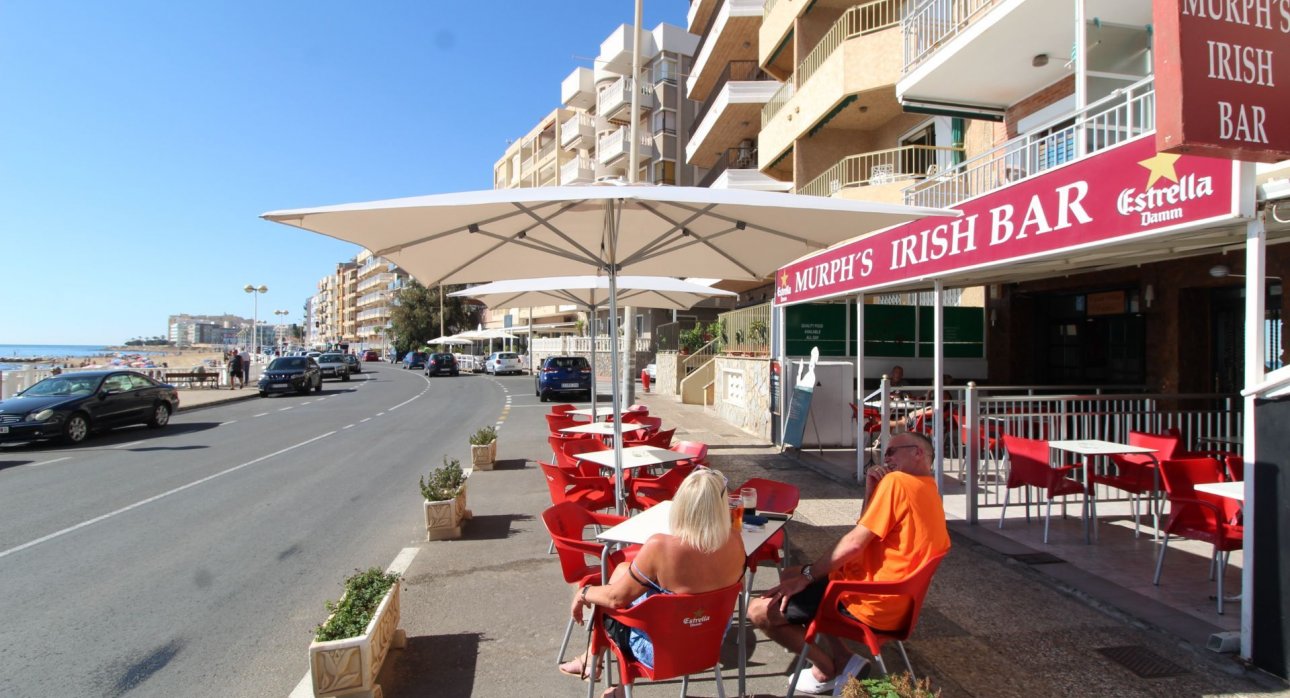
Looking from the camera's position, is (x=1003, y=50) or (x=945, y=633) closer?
(x=945, y=633)

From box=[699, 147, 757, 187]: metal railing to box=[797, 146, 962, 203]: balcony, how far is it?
33.4ft

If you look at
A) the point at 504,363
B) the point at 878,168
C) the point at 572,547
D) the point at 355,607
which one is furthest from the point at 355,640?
the point at 504,363

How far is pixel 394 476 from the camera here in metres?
9.47

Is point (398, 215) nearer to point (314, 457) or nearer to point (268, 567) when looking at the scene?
point (268, 567)

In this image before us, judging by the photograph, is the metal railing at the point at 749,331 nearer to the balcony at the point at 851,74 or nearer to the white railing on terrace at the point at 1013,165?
the white railing on terrace at the point at 1013,165

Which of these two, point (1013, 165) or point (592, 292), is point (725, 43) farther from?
point (592, 292)

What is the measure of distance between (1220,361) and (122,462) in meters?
16.2

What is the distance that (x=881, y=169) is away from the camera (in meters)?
15.5

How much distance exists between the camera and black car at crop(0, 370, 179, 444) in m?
12.5

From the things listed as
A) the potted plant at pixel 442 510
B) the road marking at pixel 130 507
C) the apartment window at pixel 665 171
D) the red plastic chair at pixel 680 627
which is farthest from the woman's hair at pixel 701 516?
the apartment window at pixel 665 171

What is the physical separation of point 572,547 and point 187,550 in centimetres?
447

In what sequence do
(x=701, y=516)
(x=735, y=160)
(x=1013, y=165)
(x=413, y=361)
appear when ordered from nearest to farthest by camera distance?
(x=701, y=516)
(x=1013, y=165)
(x=735, y=160)
(x=413, y=361)

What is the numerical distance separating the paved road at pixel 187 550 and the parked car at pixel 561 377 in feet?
32.2

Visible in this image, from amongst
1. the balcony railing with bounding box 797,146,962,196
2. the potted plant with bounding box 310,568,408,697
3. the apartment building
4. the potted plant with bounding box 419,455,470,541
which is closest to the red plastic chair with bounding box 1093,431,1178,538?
the potted plant with bounding box 419,455,470,541
